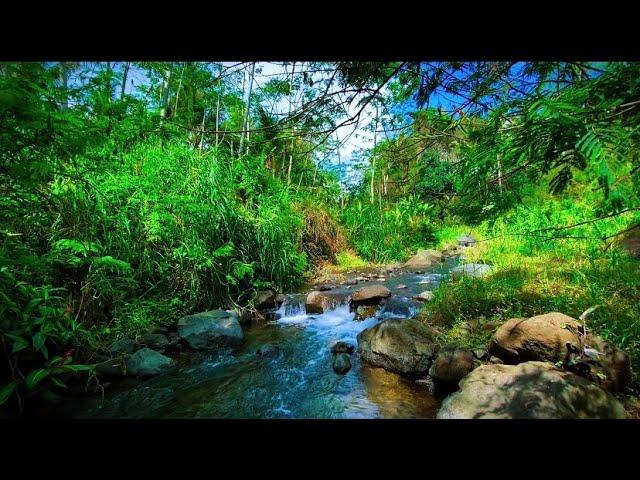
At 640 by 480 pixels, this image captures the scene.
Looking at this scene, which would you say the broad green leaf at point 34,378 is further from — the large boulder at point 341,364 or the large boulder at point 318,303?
the large boulder at point 318,303

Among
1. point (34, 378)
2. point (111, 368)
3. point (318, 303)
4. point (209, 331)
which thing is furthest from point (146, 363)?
point (318, 303)

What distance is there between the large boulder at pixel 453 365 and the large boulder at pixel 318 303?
3.02m

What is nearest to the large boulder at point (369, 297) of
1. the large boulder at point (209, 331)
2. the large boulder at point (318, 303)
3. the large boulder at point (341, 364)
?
the large boulder at point (318, 303)

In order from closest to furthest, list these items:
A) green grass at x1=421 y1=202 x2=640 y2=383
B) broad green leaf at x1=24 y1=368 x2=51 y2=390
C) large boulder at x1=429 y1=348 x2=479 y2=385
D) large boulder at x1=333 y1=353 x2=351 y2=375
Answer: broad green leaf at x1=24 y1=368 x2=51 y2=390, green grass at x1=421 y1=202 x2=640 y2=383, large boulder at x1=429 y1=348 x2=479 y2=385, large boulder at x1=333 y1=353 x2=351 y2=375

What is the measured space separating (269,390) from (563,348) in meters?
2.74

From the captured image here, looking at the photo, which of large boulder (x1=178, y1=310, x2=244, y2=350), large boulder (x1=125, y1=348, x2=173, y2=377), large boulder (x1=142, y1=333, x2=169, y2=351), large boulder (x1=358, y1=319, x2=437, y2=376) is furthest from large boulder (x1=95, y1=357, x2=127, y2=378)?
large boulder (x1=358, y1=319, x2=437, y2=376)

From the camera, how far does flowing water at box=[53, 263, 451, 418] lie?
2781 millimetres

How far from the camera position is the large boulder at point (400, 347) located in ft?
10.4

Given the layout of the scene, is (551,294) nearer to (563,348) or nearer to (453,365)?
(563,348)

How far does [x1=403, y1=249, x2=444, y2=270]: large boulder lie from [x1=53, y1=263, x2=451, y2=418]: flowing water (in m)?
5.22

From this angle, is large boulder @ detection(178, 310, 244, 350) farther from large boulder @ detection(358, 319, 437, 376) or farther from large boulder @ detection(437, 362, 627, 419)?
large boulder @ detection(437, 362, 627, 419)
